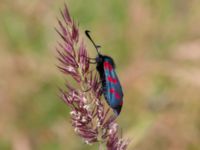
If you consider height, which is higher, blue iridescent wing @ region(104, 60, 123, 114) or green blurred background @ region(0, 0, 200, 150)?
green blurred background @ region(0, 0, 200, 150)

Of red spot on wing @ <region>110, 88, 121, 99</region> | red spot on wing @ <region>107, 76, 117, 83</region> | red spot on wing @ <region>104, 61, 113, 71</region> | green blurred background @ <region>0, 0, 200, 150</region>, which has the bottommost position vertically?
red spot on wing @ <region>110, 88, 121, 99</region>

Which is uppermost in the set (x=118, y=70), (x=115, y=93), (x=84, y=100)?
(x=118, y=70)

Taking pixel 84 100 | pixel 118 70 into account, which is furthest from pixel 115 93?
pixel 118 70

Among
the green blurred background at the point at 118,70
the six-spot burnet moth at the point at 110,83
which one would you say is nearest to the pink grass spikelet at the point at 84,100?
the six-spot burnet moth at the point at 110,83

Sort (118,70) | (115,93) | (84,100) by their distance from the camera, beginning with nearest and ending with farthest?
(84,100) < (115,93) < (118,70)

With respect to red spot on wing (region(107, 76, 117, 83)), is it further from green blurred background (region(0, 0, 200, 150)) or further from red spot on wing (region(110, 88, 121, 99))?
green blurred background (region(0, 0, 200, 150))

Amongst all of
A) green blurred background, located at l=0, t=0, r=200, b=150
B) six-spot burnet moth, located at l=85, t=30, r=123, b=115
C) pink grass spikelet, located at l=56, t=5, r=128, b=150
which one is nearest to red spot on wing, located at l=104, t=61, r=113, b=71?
six-spot burnet moth, located at l=85, t=30, r=123, b=115

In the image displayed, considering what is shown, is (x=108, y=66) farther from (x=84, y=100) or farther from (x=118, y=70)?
(x=118, y=70)
